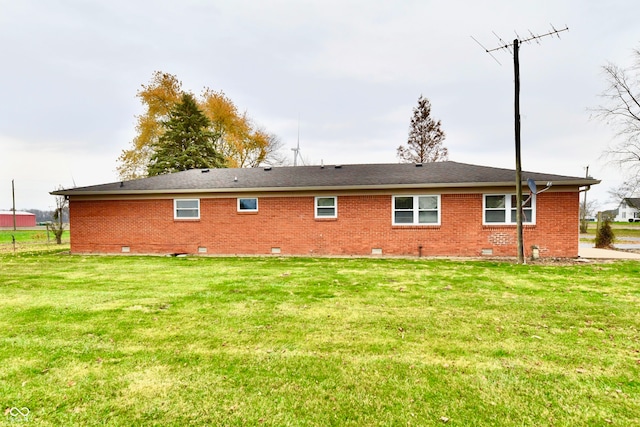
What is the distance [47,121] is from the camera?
20.9m

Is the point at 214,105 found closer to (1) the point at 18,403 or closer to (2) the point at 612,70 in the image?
(2) the point at 612,70

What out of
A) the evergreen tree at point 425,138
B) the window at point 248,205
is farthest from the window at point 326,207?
the evergreen tree at point 425,138

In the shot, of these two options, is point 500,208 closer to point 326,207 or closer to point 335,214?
→ point 335,214

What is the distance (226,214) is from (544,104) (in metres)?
17.6

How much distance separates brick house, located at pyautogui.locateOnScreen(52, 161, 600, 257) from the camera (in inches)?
456

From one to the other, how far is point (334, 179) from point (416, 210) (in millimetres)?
3524

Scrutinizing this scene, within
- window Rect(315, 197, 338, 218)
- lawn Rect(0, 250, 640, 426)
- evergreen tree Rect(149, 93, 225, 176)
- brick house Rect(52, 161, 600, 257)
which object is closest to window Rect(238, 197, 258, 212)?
brick house Rect(52, 161, 600, 257)

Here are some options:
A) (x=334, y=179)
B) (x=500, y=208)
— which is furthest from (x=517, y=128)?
(x=334, y=179)

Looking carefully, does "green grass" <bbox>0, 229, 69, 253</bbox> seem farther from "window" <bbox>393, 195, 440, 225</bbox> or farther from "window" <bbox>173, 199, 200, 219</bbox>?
"window" <bbox>393, 195, 440, 225</bbox>

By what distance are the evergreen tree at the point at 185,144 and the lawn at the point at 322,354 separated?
2261cm

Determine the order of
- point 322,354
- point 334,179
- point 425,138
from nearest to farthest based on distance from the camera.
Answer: point 322,354 → point 334,179 → point 425,138

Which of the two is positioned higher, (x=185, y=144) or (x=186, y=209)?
(x=185, y=144)

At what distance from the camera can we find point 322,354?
3561 mm

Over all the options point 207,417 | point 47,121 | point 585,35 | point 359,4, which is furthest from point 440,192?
point 47,121
